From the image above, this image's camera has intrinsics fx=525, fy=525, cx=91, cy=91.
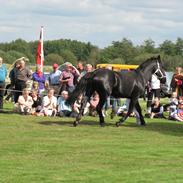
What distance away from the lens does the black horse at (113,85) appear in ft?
48.3

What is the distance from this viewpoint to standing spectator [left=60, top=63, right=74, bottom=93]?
18438 mm

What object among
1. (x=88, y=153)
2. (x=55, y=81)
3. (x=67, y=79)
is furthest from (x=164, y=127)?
(x=88, y=153)

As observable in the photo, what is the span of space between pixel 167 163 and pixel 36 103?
9.22 m

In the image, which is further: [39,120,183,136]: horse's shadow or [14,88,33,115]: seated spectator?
[14,88,33,115]: seated spectator

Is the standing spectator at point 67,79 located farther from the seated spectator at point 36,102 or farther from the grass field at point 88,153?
the grass field at point 88,153

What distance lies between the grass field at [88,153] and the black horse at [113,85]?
67 cm

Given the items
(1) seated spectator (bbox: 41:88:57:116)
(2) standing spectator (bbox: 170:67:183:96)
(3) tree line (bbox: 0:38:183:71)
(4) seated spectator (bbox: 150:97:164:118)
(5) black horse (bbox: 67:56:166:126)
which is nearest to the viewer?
(5) black horse (bbox: 67:56:166:126)

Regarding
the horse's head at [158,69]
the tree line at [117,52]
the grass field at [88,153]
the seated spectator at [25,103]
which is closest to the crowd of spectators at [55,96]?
the seated spectator at [25,103]

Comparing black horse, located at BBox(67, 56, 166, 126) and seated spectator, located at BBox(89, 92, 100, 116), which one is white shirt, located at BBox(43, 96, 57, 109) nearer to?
seated spectator, located at BBox(89, 92, 100, 116)

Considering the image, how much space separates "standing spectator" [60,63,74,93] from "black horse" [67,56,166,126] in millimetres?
3480

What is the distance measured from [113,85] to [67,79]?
12.4 ft

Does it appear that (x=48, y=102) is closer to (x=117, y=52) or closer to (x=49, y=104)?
(x=49, y=104)

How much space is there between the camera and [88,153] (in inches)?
393

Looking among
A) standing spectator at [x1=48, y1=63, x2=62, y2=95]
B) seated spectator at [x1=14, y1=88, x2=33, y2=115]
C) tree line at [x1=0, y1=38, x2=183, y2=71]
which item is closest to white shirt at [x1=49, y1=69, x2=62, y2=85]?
standing spectator at [x1=48, y1=63, x2=62, y2=95]
